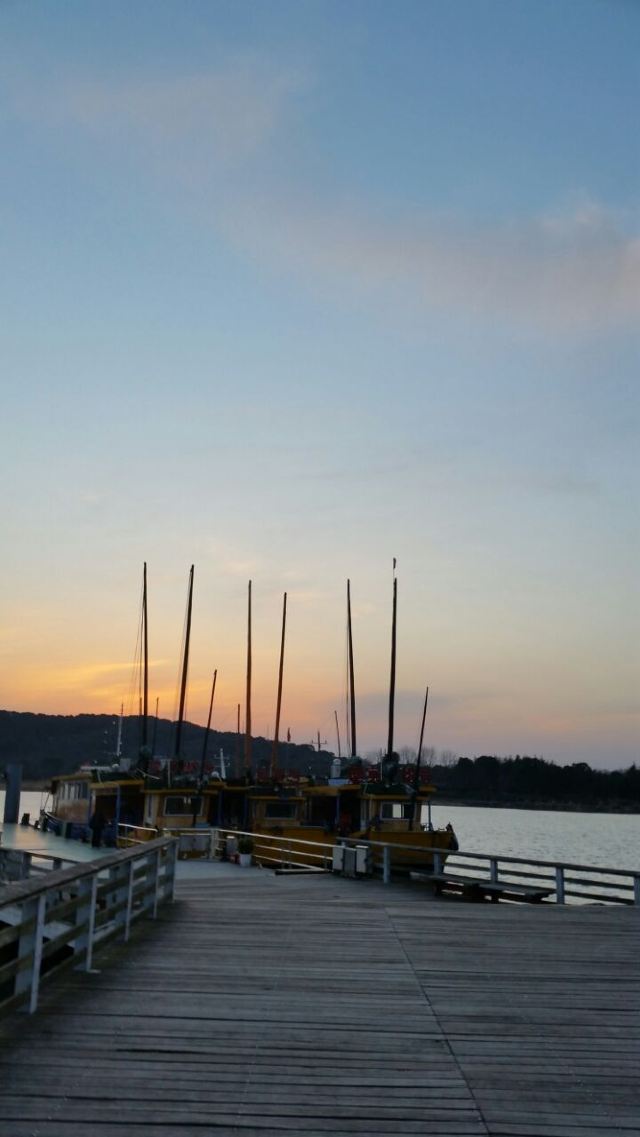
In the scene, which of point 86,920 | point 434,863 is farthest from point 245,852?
point 86,920

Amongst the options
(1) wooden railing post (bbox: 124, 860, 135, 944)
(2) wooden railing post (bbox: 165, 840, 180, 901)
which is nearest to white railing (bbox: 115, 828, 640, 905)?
(2) wooden railing post (bbox: 165, 840, 180, 901)

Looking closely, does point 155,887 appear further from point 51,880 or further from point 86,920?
point 51,880

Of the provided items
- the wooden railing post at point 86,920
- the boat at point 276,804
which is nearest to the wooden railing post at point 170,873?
the wooden railing post at point 86,920

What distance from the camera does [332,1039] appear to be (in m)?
8.41

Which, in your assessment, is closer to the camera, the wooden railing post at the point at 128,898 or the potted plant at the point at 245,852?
the wooden railing post at the point at 128,898

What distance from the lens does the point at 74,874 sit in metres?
10.0

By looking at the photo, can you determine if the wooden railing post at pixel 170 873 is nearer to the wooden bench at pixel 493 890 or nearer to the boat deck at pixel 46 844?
the wooden bench at pixel 493 890

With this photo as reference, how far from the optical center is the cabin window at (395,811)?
38.6m

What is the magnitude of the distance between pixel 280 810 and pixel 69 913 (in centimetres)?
3311

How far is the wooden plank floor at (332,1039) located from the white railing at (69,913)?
12.3 inches

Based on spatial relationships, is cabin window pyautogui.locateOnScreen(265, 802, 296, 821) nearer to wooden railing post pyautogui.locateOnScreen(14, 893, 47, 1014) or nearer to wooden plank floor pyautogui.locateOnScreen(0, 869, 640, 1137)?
wooden plank floor pyautogui.locateOnScreen(0, 869, 640, 1137)

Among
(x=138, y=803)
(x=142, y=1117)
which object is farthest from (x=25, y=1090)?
(x=138, y=803)

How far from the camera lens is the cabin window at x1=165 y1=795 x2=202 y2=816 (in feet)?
132

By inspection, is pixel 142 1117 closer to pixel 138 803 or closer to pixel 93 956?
pixel 93 956
